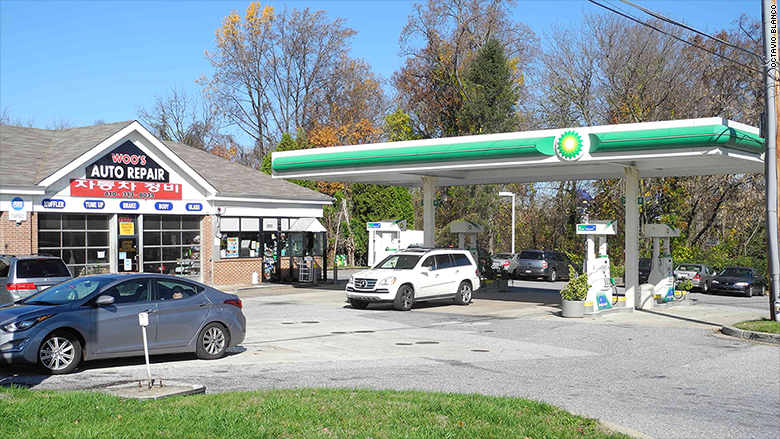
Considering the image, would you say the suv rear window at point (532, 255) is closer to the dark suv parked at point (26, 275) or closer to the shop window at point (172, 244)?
the shop window at point (172, 244)

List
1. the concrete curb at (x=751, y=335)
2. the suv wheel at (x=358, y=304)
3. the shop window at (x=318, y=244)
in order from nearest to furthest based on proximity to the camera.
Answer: the concrete curb at (x=751, y=335) < the suv wheel at (x=358, y=304) < the shop window at (x=318, y=244)

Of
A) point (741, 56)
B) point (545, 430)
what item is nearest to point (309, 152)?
point (545, 430)

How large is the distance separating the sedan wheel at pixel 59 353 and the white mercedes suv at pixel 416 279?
11681 millimetres

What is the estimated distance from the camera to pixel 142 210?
29.6 meters

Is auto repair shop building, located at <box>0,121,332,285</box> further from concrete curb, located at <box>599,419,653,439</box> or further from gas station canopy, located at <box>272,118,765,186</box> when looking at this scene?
concrete curb, located at <box>599,419,653,439</box>

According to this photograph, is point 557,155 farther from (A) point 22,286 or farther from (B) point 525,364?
(A) point 22,286

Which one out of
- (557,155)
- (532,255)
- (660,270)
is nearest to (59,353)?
(557,155)

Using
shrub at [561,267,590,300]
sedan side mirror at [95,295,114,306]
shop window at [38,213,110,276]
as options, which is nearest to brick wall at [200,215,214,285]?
shop window at [38,213,110,276]

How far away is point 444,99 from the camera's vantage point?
54.7 m

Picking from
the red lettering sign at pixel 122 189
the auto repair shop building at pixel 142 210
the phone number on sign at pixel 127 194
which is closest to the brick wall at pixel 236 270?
the auto repair shop building at pixel 142 210

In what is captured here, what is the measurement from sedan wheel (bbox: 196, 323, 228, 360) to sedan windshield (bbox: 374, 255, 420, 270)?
1035 cm

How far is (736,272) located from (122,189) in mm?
27111

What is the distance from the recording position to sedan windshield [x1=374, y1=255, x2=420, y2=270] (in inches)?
921

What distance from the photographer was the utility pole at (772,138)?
18516 millimetres
